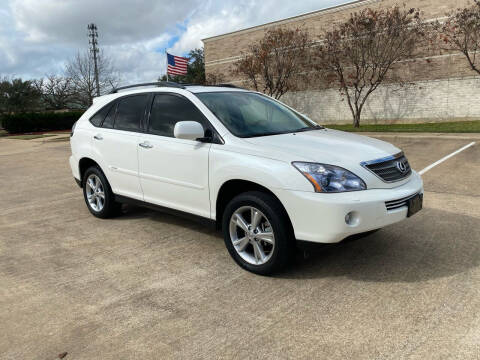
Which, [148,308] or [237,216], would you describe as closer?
[148,308]

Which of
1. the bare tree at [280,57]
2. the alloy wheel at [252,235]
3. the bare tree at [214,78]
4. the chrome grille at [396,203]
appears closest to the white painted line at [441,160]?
the chrome grille at [396,203]

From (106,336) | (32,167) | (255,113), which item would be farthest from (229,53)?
(106,336)

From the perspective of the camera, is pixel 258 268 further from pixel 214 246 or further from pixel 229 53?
pixel 229 53

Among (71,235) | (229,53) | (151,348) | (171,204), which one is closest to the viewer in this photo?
(151,348)

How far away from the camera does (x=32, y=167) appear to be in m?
11.7

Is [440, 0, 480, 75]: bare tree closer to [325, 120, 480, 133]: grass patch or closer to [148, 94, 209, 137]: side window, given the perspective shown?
[325, 120, 480, 133]: grass patch

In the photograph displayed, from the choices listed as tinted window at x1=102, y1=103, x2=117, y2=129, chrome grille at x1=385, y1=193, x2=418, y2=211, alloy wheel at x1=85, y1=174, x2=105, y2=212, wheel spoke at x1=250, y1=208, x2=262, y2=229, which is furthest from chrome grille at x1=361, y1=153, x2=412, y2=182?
alloy wheel at x1=85, y1=174, x2=105, y2=212

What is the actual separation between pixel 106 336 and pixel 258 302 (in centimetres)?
115

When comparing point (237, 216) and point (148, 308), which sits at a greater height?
point (237, 216)

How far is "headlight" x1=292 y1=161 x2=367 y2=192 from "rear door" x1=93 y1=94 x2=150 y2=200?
2.29 metres

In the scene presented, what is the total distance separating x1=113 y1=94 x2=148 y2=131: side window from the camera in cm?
498

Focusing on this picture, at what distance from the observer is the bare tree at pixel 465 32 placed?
64.0 feet

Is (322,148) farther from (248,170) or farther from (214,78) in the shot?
(214,78)

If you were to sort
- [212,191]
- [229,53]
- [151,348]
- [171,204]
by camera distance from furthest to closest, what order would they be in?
[229,53] < [171,204] < [212,191] < [151,348]
